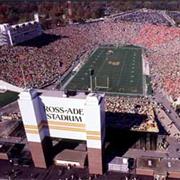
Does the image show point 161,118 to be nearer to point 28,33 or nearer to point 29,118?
point 29,118

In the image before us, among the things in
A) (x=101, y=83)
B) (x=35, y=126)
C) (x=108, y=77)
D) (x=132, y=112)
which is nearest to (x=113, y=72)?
(x=108, y=77)

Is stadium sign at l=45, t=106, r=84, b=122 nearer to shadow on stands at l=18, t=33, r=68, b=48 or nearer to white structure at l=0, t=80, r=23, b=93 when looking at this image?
white structure at l=0, t=80, r=23, b=93

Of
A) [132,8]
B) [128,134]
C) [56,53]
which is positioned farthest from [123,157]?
[132,8]

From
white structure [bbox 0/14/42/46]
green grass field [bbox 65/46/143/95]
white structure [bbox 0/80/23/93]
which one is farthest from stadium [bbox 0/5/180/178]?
white structure [bbox 0/14/42/46]

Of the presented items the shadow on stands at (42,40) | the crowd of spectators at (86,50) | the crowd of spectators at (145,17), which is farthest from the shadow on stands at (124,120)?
the crowd of spectators at (145,17)

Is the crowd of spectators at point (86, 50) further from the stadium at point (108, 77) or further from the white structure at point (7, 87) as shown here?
the white structure at point (7, 87)

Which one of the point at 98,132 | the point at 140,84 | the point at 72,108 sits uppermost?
the point at 72,108
